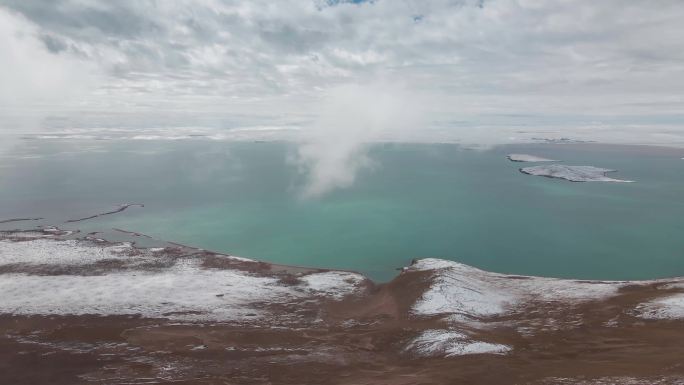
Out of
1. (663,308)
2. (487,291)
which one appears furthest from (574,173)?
(663,308)

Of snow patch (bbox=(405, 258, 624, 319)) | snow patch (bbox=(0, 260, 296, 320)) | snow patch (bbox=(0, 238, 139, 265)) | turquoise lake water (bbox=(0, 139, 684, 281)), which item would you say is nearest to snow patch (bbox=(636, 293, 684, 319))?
snow patch (bbox=(405, 258, 624, 319))

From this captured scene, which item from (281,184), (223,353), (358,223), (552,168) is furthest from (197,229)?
(552,168)

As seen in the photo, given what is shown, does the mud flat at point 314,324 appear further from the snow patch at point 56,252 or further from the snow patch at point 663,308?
the snow patch at point 56,252

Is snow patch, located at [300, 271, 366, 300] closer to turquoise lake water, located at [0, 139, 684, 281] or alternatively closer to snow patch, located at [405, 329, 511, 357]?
turquoise lake water, located at [0, 139, 684, 281]

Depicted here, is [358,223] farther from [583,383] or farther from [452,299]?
[583,383]

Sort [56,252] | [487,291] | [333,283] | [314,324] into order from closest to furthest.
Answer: [314,324], [487,291], [333,283], [56,252]

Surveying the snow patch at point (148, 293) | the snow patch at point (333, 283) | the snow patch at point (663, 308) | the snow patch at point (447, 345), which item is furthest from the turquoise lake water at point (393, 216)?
the snow patch at point (447, 345)

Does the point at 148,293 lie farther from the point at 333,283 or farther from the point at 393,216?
the point at 393,216
